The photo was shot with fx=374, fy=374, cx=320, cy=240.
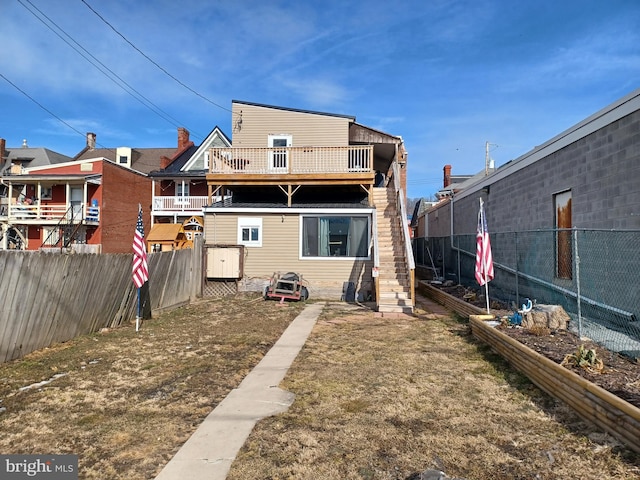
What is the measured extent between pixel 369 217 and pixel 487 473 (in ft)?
33.8

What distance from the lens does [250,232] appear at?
529 inches

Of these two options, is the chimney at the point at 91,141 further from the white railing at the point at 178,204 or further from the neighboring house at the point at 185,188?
the white railing at the point at 178,204

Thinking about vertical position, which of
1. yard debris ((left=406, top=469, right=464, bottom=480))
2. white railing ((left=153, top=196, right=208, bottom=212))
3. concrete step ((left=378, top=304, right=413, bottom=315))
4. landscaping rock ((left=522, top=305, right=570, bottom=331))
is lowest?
concrete step ((left=378, top=304, right=413, bottom=315))

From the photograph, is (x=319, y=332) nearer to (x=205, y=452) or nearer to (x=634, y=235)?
(x=205, y=452)

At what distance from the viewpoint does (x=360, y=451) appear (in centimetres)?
319

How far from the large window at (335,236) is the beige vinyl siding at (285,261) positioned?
0.84ft

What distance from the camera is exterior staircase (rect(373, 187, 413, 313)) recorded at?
407 inches

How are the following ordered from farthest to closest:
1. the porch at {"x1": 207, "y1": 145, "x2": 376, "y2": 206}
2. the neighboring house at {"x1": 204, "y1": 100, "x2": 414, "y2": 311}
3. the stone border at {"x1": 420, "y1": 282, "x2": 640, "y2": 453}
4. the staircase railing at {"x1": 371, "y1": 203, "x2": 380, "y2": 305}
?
the porch at {"x1": 207, "y1": 145, "x2": 376, "y2": 206} → the neighboring house at {"x1": 204, "y1": 100, "x2": 414, "y2": 311} → the staircase railing at {"x1": 371, "y1": 203, "x2": 380, "y2": 305} → the stone border at {"x1": 420, "y1": 282, "x2": 640, "y2": 453}

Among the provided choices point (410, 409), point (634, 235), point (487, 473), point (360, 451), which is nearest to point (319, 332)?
point (410, 409)

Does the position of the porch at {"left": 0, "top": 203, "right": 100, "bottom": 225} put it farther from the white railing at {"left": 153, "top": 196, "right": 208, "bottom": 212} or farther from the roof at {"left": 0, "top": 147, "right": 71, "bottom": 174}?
the roof at {"left": 0, "top": 147, "right": 71, "bottom": 174}

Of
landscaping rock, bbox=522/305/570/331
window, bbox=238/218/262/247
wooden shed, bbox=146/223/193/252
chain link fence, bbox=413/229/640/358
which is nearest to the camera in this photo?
chain link fence, bbox=413/229/640/358

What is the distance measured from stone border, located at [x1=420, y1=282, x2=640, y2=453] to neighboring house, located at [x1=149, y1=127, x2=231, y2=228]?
23.0 meters

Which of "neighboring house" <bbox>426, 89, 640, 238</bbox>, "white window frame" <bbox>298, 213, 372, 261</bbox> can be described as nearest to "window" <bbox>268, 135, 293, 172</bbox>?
"white window frame" <bbox>298, 213, 372, 261</bbox>

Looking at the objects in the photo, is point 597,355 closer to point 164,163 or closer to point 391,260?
point 391,260
